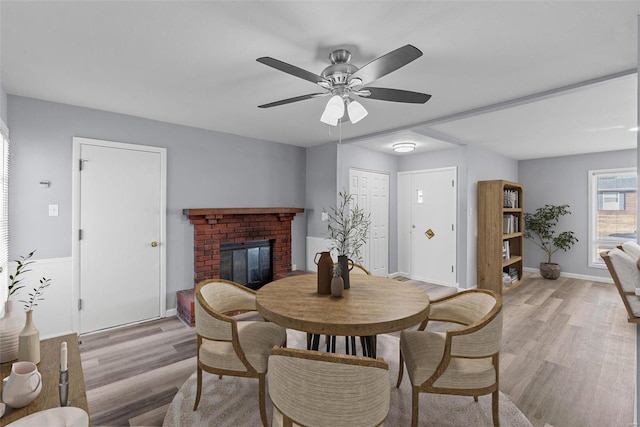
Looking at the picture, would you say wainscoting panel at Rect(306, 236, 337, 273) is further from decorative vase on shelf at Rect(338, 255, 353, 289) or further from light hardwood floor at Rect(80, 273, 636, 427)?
decorative vase on shelf at Rect(338, 255, 353, 289)

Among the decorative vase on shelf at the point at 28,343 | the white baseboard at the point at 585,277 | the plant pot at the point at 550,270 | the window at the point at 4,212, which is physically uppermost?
the window at the point at 4,212

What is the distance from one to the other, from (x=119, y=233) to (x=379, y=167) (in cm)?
399

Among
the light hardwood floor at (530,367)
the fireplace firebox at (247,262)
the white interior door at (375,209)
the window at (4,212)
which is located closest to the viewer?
the light hardwood floor at (530,367)

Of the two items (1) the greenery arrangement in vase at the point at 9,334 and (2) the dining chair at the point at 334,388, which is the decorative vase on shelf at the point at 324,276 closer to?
(2) the dining chair at the point at 334,388

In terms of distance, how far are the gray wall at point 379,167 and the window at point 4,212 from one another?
3.60 meters

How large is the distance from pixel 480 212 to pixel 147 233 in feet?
15.6

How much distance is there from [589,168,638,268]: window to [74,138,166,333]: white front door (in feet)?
23.2

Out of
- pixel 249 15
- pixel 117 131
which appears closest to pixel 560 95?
pixel 249 15

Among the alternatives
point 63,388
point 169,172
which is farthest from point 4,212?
point 63,388

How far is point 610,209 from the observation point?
5.58 metres

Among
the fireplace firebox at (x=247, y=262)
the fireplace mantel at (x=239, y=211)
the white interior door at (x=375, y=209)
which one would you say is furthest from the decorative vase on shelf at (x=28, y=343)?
the white interior door at (x=375, y=209)

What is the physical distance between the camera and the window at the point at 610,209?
17.7ft

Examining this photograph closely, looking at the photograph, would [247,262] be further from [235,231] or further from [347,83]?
[347,83]

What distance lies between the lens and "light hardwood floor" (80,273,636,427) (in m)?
2.05
